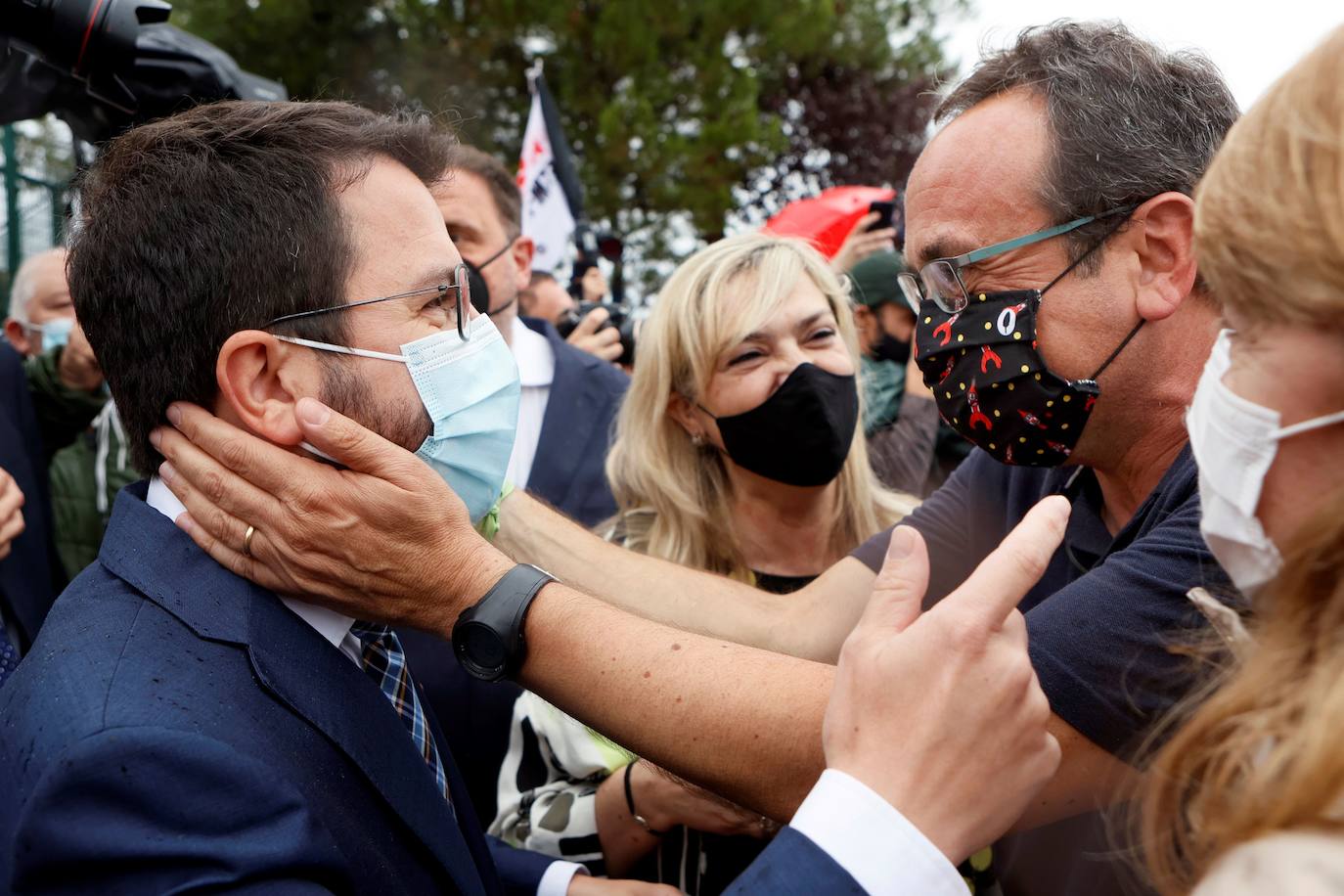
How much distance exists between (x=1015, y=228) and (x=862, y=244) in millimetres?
3504

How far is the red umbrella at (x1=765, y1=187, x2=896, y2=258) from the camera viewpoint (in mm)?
6094

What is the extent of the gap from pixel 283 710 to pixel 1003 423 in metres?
1.50

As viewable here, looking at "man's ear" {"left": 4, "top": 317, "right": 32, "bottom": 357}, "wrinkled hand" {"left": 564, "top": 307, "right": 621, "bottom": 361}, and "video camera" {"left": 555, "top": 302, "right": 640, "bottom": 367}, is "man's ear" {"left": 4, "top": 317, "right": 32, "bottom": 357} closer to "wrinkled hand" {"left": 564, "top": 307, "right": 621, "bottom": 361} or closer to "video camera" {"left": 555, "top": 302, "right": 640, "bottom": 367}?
"video camera" {"left": 555, "top": 302, "right": 640, "bottom": 367}

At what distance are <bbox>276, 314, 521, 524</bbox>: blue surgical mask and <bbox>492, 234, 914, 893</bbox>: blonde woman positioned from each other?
3.49ft

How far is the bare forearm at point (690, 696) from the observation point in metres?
1.84

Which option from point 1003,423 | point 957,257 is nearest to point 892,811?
point 1003,423

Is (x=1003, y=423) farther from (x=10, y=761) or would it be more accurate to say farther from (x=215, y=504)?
(x=10, y=761)

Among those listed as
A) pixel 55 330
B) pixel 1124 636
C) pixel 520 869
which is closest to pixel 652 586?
pixel 520 869

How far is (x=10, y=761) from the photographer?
1.54 m

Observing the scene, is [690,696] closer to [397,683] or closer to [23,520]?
[397,683]

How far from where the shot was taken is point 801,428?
133 inches

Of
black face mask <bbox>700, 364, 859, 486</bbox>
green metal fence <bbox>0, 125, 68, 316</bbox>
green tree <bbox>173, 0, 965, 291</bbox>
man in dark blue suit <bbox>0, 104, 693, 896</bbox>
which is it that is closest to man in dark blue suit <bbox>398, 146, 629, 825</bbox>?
black face mask <bbox>700, 364, 859, 486</bbox>

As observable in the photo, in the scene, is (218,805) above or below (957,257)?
below

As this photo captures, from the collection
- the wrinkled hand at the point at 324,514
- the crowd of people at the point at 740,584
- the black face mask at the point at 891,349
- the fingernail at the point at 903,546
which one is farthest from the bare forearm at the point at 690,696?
the black face mask at the point at 891,349
